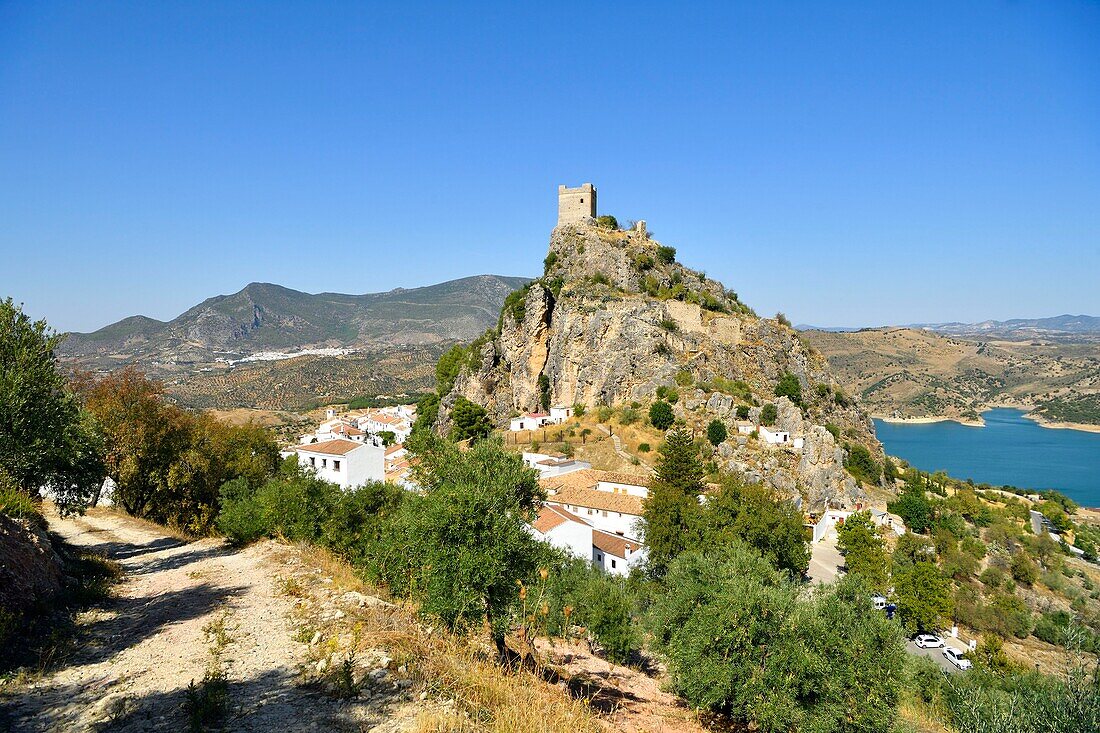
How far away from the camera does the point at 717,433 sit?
3900cm

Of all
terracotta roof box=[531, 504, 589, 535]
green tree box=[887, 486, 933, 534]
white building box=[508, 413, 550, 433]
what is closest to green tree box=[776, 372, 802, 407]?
green tree box=[887, 486, 933, 534]

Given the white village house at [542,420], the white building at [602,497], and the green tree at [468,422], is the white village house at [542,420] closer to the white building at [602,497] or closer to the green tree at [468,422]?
the green tree at [468,422]

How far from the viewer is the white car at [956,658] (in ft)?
84.7

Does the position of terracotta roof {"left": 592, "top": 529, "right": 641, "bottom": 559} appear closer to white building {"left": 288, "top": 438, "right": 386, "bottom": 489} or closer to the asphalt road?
white building {"left": 288, "top": 438, "right": 386, "bottom": 489}

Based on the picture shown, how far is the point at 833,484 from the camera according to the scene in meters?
41.4

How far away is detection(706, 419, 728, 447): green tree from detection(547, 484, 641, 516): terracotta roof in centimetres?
940

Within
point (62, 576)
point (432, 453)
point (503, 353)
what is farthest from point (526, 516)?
point (503, 353)

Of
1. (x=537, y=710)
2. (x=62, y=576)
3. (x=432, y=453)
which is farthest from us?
(x=432, y=453)

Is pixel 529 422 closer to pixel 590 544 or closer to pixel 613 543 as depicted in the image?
pixel 613 543

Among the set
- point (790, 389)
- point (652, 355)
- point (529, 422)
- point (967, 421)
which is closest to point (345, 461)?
point (529, 422)

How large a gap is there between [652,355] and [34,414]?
1589 inches

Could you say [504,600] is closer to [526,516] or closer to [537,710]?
[526,516]

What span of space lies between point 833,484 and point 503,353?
104 feet

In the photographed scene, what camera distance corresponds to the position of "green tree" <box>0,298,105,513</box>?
10.7m
